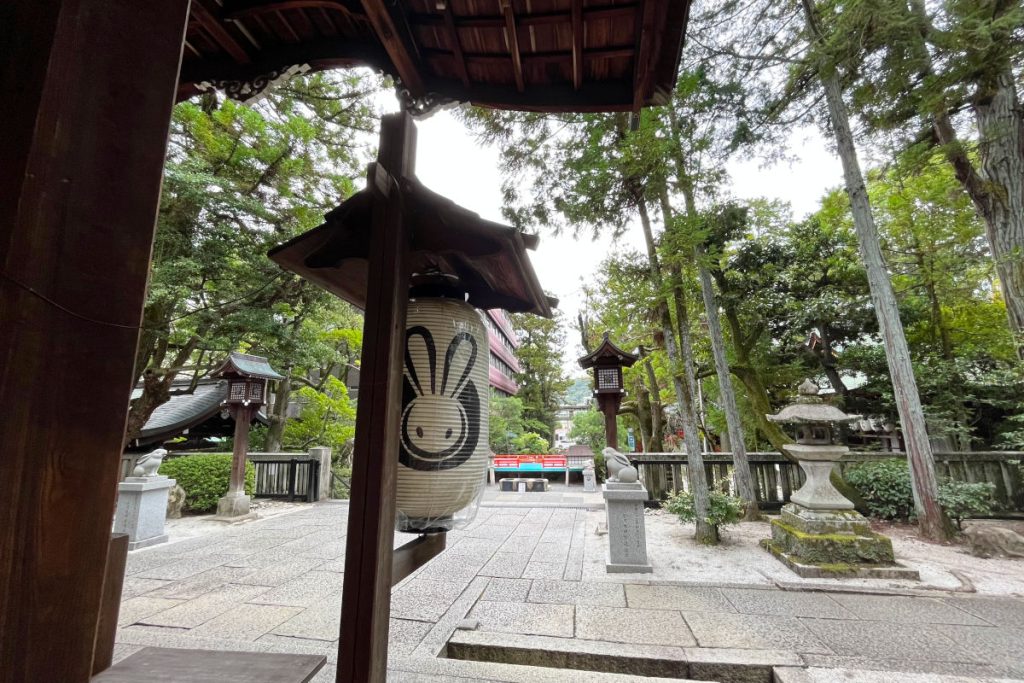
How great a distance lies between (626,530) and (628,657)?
7.40 feet

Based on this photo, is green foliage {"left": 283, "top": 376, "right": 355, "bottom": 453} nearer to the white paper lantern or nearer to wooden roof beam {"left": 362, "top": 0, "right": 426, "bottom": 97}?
the white paper lantern

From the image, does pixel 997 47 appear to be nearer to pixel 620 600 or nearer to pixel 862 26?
pixel 862 26

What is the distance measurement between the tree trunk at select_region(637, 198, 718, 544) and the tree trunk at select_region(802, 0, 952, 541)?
309 cm

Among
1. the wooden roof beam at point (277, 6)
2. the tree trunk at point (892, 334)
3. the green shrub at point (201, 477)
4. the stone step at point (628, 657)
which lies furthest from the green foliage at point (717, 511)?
the green shrub at point (201, 477)

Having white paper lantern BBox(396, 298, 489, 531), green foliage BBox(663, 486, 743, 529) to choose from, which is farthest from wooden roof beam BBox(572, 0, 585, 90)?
green foliage BBox(663, 486, 743, 529)

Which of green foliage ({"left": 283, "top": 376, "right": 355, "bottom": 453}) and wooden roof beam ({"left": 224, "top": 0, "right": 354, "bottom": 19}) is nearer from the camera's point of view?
wooden roof beam ({"left": 224, "top": 0, "right": 354, "bottom": 19})

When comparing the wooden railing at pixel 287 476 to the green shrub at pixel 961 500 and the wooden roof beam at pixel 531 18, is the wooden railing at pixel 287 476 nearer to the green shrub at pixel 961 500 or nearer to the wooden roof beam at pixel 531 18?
the wooden roof beam at pixel 531 18

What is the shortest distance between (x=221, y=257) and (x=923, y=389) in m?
14.3

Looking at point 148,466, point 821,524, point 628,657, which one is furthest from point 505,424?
point 628,657

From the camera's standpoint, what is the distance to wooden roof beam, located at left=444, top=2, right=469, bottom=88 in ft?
6.07

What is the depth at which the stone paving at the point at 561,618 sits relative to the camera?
9.37 ft

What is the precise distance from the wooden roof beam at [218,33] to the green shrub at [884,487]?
10.3m

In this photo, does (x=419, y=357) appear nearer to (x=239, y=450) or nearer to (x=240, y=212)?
(x=240, y=212)

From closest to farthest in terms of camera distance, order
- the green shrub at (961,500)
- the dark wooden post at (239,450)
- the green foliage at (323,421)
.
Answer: the green shrub at (961,500), the dark wooden post at (239,450), the green foliage at (323,421)
